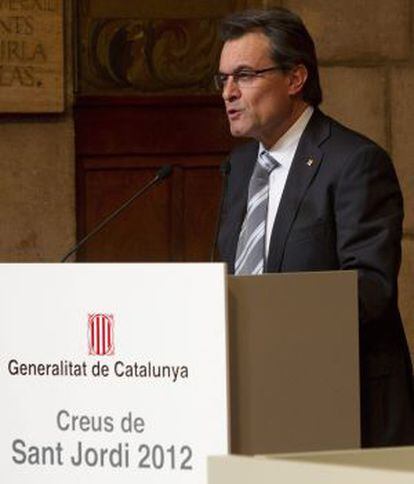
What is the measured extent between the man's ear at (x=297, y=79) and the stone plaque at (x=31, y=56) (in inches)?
115

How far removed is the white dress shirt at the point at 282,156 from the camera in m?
3.92

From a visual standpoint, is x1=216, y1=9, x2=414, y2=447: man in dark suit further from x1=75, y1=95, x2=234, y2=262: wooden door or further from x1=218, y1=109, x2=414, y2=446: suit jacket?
x1=75, y1=95, x2=234, y2=262: wooden door

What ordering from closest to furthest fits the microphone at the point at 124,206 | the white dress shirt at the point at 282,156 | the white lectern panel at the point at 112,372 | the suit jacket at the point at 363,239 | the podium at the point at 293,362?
the white lectern panel at the point at 112,372, the podium at the point at 293,362, the microphone at the point at 124,206, the suit jacket at the point at 363,239, the white dress shirt at the point at 282,156

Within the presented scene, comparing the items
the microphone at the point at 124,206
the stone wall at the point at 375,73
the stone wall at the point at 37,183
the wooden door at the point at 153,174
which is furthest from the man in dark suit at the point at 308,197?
the wooden door at the point at 153,174

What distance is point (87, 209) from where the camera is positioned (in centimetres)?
712

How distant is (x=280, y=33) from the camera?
4.02 metres

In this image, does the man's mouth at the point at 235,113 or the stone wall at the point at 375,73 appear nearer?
the man's mouth at the point at 235,113

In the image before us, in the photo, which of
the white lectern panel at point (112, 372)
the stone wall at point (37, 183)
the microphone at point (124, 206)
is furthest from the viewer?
the stone wall at point (37, 183)

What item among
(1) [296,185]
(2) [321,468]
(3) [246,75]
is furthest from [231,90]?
(2) [321,468]

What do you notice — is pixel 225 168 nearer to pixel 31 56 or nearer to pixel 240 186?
pixel 240 186

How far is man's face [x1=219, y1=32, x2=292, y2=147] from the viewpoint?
399 cm

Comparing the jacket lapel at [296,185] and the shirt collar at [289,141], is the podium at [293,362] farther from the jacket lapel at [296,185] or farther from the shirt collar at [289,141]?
the shirt collar at [289,141]

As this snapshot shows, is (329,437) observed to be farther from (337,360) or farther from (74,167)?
(74,167)

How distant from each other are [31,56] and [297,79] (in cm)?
293
